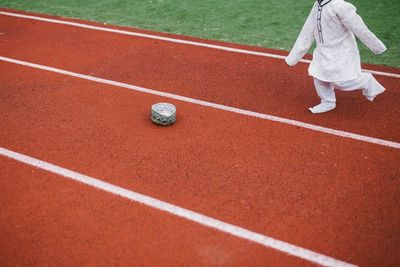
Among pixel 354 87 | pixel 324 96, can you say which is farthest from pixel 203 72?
pixel 354 87

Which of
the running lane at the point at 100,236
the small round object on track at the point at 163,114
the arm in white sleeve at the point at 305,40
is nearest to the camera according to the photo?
the running lane at the point at 100,236

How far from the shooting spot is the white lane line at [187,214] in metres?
3.22

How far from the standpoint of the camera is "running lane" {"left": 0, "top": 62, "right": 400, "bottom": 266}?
3.52 meters

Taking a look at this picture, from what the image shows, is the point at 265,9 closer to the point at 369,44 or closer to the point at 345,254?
the point at 369,44

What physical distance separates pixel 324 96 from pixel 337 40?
81 centimetres

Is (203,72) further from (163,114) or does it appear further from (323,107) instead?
(323,107)

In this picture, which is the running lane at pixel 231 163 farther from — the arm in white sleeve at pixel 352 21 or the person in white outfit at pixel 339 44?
the arm in white sleeve at pixel 352 21

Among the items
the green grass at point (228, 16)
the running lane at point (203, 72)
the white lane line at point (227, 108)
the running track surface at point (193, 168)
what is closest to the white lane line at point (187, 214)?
the running track surface at point (193, 168)

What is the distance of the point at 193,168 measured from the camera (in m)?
4.28

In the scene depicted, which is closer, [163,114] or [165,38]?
[163,114]

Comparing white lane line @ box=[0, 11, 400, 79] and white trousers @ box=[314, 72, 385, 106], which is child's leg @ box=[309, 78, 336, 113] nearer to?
white trousers @ box=[314, 72, 385, 106]

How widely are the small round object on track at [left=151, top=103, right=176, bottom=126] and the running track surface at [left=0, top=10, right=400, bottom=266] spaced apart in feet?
0.38

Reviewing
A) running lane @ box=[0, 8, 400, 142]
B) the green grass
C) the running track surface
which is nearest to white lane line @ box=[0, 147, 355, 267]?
the running track surface

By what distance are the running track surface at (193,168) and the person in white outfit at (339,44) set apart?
57 centimetres
